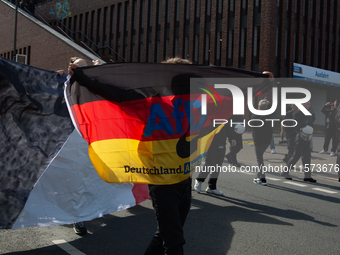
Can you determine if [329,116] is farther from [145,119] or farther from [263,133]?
[145,119]

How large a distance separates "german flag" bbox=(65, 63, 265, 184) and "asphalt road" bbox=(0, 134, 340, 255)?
129 cm

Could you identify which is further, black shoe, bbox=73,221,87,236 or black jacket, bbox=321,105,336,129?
black jacket, bbox=321,105,336,129

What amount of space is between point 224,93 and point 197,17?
28.7 metres

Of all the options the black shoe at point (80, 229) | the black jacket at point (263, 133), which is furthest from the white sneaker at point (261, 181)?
the black shoe at point (80, 229)

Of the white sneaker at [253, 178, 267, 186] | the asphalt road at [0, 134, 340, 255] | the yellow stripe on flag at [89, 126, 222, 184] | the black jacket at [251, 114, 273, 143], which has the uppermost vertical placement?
the black jacket at [251, 114, 273, 143]

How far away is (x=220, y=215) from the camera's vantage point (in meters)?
5.20

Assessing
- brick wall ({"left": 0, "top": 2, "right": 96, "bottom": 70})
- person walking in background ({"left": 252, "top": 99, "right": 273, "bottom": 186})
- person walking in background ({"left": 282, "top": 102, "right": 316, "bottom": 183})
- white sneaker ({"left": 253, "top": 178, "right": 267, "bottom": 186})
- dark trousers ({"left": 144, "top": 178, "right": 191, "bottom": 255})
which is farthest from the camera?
brick wall ({"left": 0, "top": 2, "right": 96, "bottom": 70})

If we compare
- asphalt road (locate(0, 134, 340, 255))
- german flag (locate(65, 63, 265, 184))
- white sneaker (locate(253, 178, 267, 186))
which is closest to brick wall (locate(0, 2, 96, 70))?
white sneaker (locate(253, 178, 267, 186))

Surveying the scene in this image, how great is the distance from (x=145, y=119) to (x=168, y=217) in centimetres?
83

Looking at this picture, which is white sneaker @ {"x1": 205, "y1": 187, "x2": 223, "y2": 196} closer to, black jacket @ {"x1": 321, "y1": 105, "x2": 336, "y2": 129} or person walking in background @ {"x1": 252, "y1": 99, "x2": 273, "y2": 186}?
person walking in background @ {"x1": 252, "y1": 99, "x2": 273, "y2": 186}

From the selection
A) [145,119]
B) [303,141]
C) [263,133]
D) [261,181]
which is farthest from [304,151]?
[145,119]

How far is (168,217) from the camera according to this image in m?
2.63

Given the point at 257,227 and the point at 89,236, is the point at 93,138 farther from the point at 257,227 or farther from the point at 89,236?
the point at 257,227

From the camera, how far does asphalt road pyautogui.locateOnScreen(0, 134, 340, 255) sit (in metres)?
3.88
